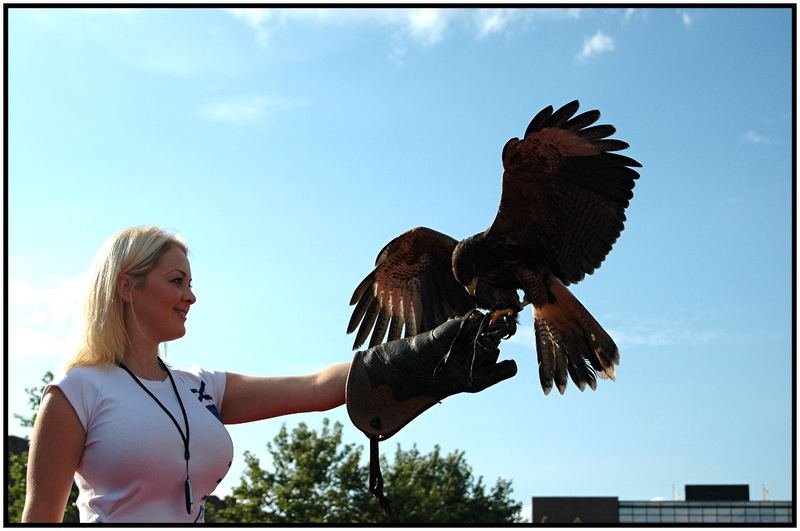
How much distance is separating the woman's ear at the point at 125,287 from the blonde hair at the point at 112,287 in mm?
11

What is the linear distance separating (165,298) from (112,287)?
163 millimetres

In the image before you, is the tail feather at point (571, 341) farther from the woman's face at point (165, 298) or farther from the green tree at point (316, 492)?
the green tree at point (316, 492)

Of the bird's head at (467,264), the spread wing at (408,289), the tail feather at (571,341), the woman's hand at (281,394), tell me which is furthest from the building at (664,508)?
the woman's hand at (281,394)

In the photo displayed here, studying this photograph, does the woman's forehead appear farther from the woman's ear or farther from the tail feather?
the tail feather

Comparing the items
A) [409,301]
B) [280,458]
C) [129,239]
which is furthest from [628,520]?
[129,239]

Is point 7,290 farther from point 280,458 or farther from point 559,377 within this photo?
point 280,458

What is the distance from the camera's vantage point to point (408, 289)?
538cm

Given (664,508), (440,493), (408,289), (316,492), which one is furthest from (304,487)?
(664,508)

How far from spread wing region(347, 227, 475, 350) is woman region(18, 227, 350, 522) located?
2244 millimetres

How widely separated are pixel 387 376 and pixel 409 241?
248 cm

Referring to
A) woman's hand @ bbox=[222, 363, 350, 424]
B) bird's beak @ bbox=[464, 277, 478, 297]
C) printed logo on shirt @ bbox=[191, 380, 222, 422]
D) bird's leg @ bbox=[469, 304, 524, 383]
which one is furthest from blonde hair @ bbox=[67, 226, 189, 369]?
bird's beak @ bbox=[464, 277, 478, 297]

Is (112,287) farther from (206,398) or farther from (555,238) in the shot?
(555,238)

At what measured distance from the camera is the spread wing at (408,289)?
5168 millimetres

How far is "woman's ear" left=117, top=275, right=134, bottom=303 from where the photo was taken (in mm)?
2691
